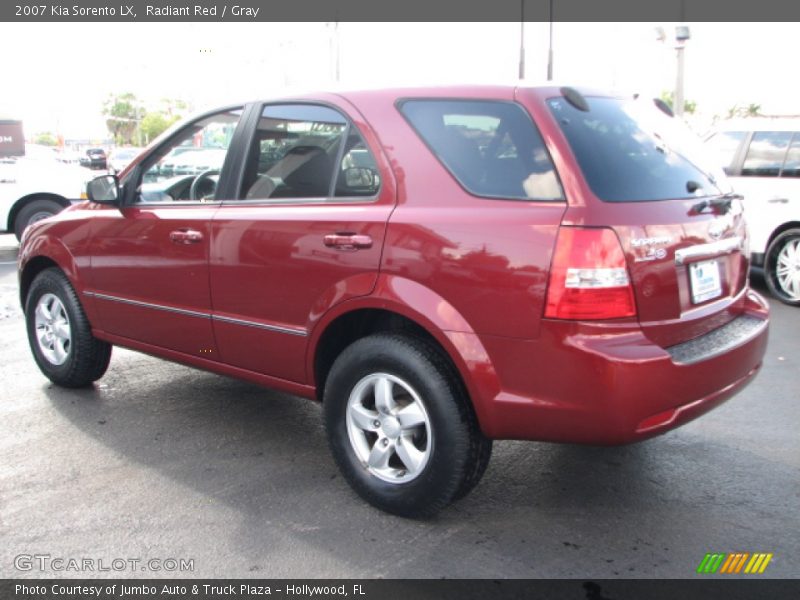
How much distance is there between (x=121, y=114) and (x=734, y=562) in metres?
127

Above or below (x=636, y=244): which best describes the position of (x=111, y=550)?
below

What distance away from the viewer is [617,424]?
2764 mm

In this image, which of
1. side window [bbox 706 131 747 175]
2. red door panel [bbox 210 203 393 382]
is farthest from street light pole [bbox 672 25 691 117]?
red door panel [bbox 210 203 393 382]

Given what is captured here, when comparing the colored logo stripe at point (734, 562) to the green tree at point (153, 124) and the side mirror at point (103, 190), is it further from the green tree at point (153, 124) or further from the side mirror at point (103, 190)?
the green tree at point (153, 124)

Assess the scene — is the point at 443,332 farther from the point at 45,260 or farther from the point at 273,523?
the point at 45,260

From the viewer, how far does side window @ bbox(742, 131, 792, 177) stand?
7801mm

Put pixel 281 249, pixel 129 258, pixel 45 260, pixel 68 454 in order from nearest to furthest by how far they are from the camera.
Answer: pixel 281 249 < pixel 68 454 < pixel 129 258 < pixel 45 260

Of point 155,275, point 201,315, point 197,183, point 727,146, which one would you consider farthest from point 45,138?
point 201,315

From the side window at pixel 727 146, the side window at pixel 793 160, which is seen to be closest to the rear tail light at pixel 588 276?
the side window at pixel 793 160

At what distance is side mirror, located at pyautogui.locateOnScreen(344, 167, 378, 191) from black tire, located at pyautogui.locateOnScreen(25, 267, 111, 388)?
2.32 m

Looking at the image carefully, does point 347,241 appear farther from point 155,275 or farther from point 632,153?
point 155,275

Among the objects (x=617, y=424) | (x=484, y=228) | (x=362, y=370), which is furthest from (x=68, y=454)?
(x=617, y=424)

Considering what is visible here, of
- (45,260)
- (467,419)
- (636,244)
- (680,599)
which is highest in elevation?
(636,244)

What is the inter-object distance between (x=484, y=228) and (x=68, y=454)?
8.39ft
